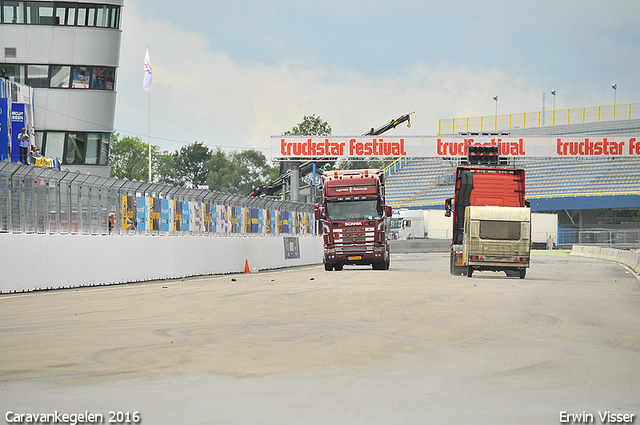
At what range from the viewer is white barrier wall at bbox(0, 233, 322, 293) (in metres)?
18.8

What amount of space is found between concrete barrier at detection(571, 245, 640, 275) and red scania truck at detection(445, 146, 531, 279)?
718 centimetres

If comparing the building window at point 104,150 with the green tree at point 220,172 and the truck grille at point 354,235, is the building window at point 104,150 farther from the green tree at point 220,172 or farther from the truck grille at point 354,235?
the green tree at point 220,172

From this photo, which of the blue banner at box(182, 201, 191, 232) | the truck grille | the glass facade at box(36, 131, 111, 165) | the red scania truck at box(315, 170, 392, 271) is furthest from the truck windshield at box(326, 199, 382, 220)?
the glass facade at box(36, 131, 111, 165)

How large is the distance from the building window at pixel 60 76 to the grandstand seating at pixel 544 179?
3484 cm

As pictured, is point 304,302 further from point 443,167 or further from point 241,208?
point 443,167

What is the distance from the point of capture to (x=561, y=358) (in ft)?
30.2

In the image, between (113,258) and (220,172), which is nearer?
(113,258)

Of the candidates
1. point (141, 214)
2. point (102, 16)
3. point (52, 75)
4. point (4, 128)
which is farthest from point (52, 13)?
point (141, 214)

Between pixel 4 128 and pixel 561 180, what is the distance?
55.4 metres

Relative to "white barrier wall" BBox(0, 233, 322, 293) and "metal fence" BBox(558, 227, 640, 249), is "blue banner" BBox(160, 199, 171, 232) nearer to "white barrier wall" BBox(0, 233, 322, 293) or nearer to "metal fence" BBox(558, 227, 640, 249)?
"white barrier wall" BBox(0, 233, 322, 293)

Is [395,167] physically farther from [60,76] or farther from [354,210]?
[354,210]

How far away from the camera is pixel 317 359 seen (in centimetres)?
892

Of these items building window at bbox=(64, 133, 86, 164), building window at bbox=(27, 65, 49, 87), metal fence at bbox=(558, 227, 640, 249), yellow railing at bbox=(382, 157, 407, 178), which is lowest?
metal fence at bbox=(558, 227, 640, 249)

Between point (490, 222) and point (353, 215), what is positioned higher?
point (353, 215)
